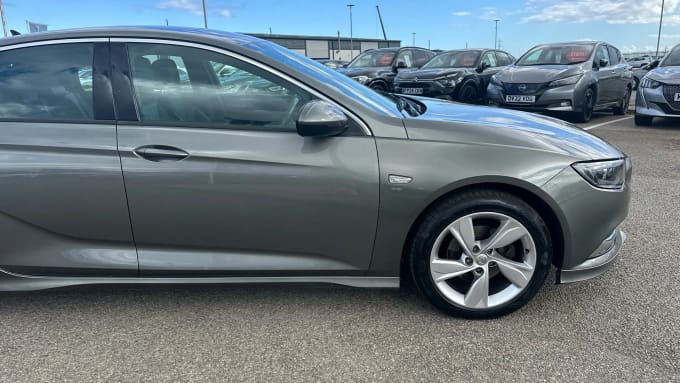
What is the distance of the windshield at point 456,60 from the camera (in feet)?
34.9

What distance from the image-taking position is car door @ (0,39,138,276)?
228 cm

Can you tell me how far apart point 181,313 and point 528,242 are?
6.02 feet

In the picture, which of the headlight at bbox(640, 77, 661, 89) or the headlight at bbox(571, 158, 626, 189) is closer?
the headlight at bbox(571, 158, 626, 189)

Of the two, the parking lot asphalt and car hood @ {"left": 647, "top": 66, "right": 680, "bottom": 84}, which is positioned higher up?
car hood @ {"left": 647, "top": 66, "right": 680, "bottom": 84}

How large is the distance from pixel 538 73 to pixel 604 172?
6750mm

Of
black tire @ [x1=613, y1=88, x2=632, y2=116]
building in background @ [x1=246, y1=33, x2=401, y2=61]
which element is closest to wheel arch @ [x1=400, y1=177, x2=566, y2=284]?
black tire @ [x1=613, y1=88, x2=632, y2=116]

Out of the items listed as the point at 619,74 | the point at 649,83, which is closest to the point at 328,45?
the point at 619,74

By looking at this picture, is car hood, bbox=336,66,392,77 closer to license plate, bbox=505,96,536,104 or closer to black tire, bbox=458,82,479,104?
black tire, bbox=458,82,479,104

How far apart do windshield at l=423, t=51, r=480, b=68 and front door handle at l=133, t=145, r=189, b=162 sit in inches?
364

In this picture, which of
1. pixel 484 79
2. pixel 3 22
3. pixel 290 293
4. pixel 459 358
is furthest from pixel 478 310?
pixel 3 22

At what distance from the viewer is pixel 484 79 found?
10.6m

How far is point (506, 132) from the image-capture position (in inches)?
95.0

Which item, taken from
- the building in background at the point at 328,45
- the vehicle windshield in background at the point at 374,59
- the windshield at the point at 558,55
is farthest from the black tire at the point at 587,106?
the building in background at the point at 328,45

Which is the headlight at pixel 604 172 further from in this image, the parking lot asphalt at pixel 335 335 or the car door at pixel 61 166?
the car door at pixel 61 166
